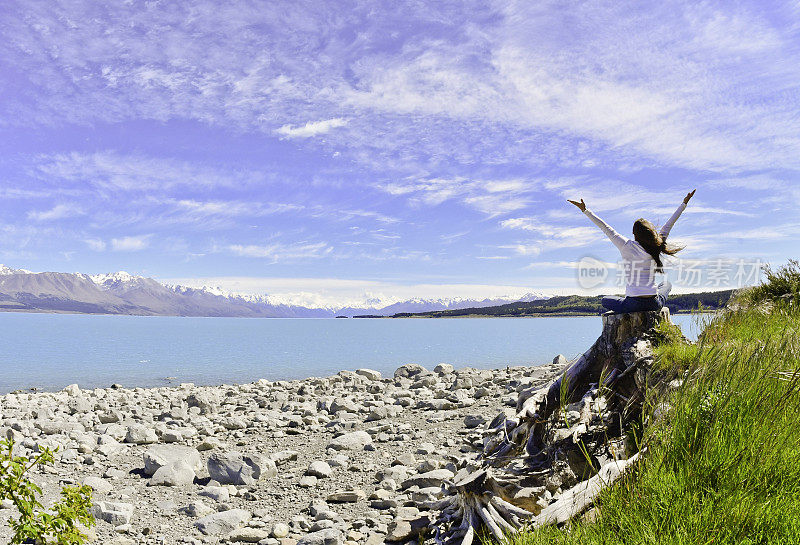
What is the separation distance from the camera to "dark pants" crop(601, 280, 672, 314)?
7562mm

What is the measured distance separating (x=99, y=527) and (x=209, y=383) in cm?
2303

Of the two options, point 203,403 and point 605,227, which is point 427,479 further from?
point 203,403

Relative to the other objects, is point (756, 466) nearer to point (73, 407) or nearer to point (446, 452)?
point (446, 452)

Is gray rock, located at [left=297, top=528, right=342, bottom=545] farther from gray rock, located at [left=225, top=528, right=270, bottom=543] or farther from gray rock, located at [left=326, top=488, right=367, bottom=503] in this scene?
gray rock, located at [left=326, top=488, right=367, bottom=503]

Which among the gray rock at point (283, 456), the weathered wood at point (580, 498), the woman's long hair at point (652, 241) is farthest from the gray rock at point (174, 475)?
the woman's long hair at point (652, 241)

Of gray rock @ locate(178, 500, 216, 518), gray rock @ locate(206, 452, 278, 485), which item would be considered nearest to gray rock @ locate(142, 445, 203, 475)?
gray rock @ locate(206, 452, 278, 485)

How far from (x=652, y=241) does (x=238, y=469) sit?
874 centimetres

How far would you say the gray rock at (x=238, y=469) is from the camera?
388 inches

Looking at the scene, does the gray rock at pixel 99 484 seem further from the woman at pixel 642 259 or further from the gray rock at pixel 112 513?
the woman at pixel 642 259

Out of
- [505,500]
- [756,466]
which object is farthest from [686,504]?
[505,500]

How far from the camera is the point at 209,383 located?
29.5 m

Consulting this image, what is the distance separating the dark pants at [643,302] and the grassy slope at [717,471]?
222cm

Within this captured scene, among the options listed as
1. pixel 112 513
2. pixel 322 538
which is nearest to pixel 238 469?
pixel 112 513

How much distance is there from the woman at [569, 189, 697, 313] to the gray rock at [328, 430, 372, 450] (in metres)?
7.34
